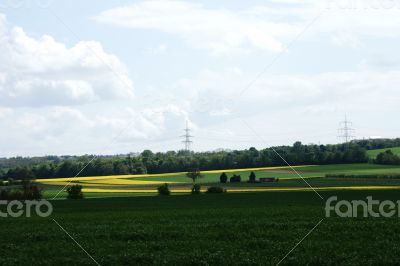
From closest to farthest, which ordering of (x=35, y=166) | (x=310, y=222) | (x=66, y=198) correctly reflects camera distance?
(x=310, y=222) < (x=66, y=198) < (x=35, y=166)

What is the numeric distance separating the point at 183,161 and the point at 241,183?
60.0 ft

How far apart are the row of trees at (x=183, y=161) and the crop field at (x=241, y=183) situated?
176 centimetres

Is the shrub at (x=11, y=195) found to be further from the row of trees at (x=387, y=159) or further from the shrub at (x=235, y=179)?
Result: the row of trees at (x=387, y=159)

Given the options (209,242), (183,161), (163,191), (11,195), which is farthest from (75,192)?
(209,242)

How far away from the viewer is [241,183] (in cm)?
9969

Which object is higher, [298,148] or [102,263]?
[298,148]

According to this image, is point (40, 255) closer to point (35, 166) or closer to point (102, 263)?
point (102, 263)

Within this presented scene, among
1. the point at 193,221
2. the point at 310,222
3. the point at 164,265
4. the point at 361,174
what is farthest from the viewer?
the point at 361,174

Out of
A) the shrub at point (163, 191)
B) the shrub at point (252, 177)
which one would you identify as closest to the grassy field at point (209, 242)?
the shrub at point (163, 191)

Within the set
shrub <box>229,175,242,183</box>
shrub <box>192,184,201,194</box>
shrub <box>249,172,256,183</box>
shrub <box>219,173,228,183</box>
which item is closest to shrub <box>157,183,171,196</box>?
shrub <box>192,184,201,194</box>

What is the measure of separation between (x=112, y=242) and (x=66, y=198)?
57671 mm

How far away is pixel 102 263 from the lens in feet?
80.5

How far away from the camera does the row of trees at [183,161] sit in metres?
106

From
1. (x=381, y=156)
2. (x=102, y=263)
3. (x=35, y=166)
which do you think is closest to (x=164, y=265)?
(x=102, y=263)
